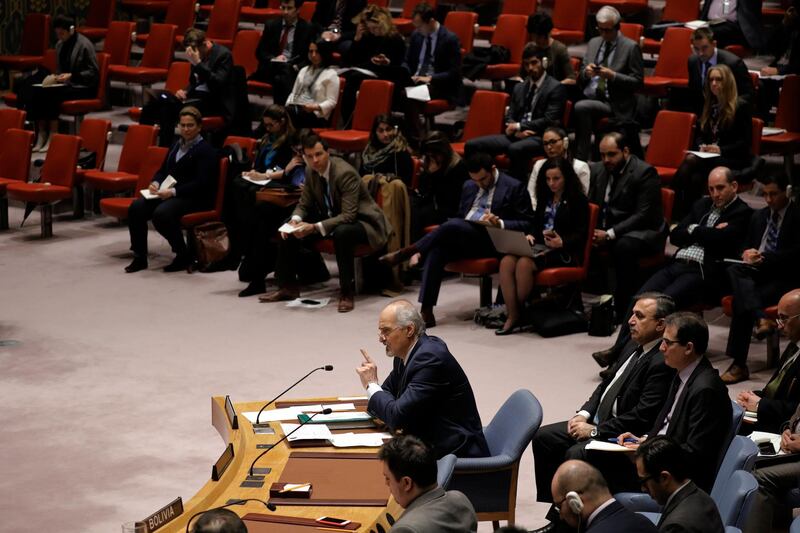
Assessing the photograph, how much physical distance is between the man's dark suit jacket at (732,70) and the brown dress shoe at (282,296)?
11.5ft

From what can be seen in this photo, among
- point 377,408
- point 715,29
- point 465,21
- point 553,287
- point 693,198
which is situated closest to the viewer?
point 377,408

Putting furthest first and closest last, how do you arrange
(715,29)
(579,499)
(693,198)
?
(715,29), (693,198), (579,499)

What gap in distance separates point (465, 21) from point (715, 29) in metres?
2.41

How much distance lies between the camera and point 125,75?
13969 mm

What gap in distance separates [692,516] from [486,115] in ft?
22.6

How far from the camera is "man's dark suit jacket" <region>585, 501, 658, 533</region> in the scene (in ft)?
14.1

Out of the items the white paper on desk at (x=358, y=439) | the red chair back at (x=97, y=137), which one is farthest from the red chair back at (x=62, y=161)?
the white paper on desk at (x=358, y=439)

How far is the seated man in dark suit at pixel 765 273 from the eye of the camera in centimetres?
795

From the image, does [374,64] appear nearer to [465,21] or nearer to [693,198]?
[465,21]

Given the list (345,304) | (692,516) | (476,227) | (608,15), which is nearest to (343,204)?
(345,304)

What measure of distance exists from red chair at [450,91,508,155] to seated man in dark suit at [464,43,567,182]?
282 millimetres

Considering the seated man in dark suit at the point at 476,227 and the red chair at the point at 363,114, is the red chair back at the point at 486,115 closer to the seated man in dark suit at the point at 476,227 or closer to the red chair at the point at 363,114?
the red chair at the point at 363,114

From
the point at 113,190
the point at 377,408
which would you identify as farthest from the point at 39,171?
the point at 377,408

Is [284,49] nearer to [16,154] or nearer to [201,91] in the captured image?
[201,91]
